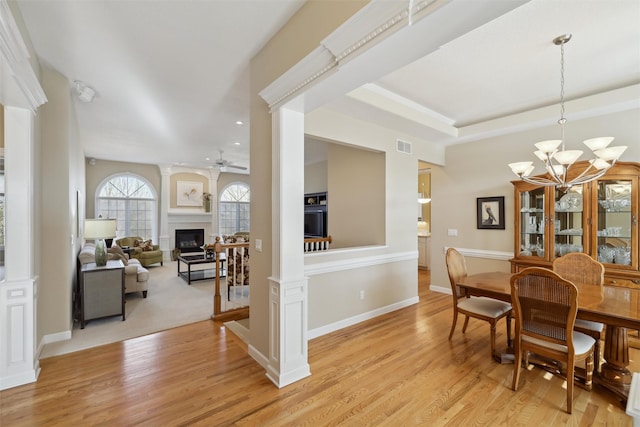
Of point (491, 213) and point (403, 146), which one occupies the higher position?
point (403, 146)

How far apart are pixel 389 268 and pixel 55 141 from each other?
446 centimetres

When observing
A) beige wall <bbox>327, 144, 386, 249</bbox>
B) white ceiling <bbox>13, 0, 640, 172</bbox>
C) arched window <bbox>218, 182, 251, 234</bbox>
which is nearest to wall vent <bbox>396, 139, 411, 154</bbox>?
white ceiling <bbox>13, 0, 640, 172</bbox>

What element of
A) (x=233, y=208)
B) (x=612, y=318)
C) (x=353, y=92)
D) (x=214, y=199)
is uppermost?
(x=353, y=92)

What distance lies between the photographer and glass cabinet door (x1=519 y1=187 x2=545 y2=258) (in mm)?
4020

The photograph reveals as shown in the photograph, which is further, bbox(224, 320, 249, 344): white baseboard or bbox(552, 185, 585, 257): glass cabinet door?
bbox(552, 185, 585, 257): glass cabinet door

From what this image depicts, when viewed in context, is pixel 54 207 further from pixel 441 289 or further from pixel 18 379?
pixel 441 289

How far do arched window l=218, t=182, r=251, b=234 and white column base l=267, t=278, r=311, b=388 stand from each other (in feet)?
Result: 27.0

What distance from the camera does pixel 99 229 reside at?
4.18 metres

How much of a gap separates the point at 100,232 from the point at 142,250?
3.92 meters

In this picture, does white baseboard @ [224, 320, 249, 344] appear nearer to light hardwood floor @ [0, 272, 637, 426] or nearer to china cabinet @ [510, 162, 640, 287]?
light hardwood floor @ [0, 272, 637, 426]

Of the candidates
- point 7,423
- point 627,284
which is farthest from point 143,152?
point 627,284

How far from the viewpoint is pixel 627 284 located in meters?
3.32

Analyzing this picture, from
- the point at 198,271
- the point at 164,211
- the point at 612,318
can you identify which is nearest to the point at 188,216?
the point at 164,211

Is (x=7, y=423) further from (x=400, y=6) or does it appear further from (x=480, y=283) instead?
(x=480, y=283)
